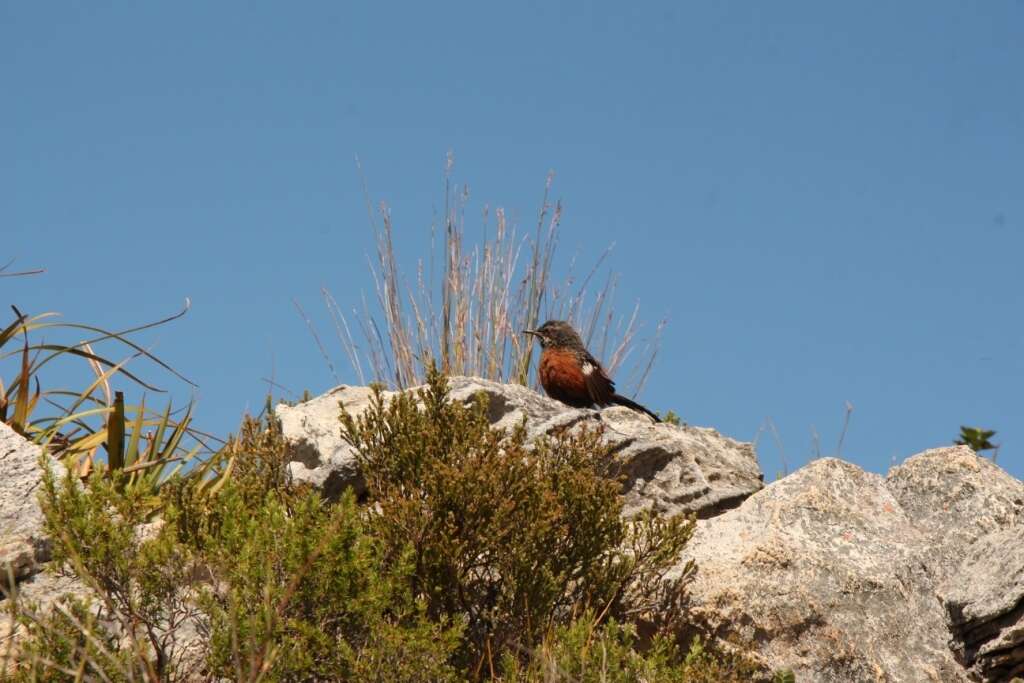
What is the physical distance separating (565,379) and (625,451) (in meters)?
1.36

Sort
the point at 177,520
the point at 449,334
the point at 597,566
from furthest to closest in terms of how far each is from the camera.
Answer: the point at 449,334 → the point at 597,566 → the point at 177,520

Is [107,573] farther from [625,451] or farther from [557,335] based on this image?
[557,335]

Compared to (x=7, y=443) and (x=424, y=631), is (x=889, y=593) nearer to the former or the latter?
(x=424, y=631)

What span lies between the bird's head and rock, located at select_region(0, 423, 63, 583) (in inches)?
118

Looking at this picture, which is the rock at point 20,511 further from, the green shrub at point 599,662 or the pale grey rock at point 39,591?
the green shrub at point 599,662

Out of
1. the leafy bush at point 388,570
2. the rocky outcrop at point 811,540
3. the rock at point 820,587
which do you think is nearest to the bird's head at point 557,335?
the rocky outcrop at point 811,540

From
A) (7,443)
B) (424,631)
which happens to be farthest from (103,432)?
(424,631)

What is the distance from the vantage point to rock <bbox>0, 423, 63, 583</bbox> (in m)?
4.60

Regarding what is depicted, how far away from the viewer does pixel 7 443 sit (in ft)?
16.4

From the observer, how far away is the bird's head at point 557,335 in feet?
23.1

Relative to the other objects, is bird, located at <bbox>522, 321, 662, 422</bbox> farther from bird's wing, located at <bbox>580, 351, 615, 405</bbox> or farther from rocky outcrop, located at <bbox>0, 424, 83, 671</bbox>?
rocky outcrop, located at <bbox>0, 424, 83, 671</bbox>

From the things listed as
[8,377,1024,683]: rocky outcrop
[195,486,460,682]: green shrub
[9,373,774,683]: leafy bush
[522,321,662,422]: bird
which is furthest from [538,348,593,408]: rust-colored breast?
[195,486,460,682]: green shrub

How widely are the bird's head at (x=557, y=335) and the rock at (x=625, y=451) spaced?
3.75 ft

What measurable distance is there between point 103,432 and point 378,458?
2.16 meters
